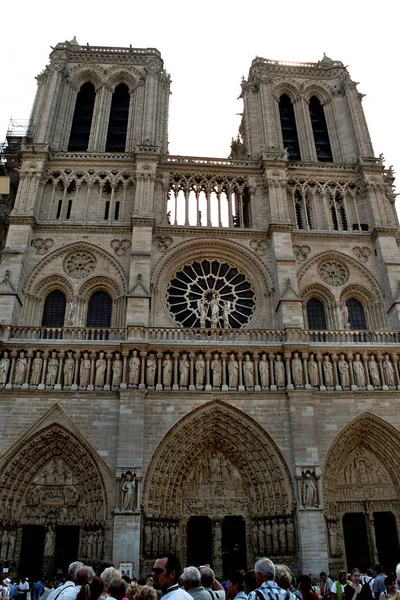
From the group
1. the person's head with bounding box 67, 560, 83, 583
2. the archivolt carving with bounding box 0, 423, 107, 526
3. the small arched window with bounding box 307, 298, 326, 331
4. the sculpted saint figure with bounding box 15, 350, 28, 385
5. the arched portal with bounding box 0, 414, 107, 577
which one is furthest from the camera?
the small arched window with bounding box 307, 298, 326, 331

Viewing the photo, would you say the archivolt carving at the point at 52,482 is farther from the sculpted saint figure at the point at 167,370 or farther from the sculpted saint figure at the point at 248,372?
the sculpted saint figure at the point at 248,372

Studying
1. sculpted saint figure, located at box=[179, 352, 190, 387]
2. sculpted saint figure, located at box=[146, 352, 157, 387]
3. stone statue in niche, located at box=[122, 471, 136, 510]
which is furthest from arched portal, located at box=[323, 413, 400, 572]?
sculpted saint figure, located at box=[146, 352, 157, 387]

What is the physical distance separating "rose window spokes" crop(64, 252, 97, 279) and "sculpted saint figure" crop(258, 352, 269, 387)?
754 cm

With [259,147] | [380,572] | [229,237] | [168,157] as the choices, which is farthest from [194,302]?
[380,572]

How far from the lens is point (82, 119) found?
24500mm

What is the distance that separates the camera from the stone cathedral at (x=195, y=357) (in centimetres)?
1523

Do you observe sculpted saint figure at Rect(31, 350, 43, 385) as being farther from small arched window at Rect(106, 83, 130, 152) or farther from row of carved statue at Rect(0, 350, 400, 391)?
small arched window at Rect(106, 83, 130, 152)

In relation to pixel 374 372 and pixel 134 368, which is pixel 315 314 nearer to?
pixel 374 372

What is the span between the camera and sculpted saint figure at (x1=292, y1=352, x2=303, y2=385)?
1648cm

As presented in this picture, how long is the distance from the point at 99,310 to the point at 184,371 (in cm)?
483

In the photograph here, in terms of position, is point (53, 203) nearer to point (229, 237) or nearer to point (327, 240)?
point (229, 237)

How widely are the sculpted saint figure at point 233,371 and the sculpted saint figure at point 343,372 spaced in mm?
3504

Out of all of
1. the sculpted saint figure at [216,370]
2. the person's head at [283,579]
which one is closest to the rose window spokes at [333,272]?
the sculpted saint figure at [216,370]

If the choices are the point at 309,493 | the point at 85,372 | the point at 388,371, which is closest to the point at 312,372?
the point at 388,371
